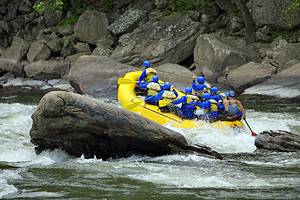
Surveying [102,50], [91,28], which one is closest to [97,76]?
[102,50]

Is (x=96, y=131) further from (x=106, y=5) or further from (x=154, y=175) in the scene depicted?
(x=106, y=5)

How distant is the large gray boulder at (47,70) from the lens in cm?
2602

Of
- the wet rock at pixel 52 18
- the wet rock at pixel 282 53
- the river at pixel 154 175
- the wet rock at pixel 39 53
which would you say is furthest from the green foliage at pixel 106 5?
the river at pixel 154 175

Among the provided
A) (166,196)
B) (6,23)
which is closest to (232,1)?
(6,23)

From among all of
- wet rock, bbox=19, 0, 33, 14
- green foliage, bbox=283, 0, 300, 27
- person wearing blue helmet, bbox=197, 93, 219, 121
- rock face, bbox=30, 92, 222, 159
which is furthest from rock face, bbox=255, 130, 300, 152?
wet rock, bbox=19, 0, 33, 14

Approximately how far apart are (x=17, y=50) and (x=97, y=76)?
8296 mm

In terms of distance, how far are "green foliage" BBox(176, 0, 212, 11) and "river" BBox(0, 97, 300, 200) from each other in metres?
14.0

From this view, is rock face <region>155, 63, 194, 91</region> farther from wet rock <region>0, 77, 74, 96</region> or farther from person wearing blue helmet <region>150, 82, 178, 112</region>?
person wearing blue helmet <region>150, 82, 178, 112</region>

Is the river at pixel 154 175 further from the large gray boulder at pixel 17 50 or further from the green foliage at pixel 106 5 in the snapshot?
the green foliage at pixel 106 5

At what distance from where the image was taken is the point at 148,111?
14.2 metres

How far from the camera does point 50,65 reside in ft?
86.2

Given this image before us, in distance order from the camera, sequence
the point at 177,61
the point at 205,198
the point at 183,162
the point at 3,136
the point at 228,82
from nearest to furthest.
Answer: the point at 205,198, the point at 183,162, the point at 3,136, the point at 228,82, the point at 177,61

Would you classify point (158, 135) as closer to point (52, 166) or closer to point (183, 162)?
point (183, 162)

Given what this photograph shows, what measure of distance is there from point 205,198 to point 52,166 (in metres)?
3.17
